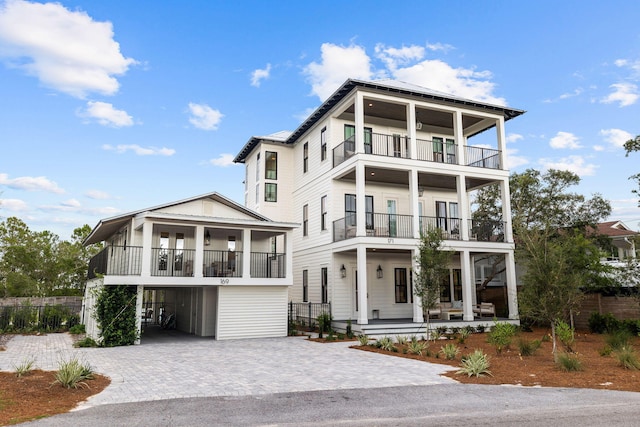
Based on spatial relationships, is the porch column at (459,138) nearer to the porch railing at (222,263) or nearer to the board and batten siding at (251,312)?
the board and batten siding at (251,312)

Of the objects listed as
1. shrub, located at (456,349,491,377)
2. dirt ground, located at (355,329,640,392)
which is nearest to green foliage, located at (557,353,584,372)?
dirt ground, located at (355,329,640,392)

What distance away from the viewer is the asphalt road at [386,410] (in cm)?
600

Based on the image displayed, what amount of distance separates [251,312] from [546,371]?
1087 centimetres

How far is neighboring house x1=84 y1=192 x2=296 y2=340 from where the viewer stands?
15.9 meters

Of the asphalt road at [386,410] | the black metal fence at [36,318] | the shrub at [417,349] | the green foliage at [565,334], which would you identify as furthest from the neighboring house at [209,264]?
the green foliage at [565,334]

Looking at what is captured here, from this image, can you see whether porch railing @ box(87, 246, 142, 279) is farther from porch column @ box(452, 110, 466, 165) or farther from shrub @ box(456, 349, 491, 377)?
porch column @ box(452, 110, 466, 165)

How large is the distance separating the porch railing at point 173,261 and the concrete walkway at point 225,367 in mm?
2764

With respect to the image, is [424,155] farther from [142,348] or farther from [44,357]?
[44,357]

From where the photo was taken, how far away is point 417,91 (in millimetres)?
19562

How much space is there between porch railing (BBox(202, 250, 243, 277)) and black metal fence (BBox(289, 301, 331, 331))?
135 inches

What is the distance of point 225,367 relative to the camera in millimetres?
10672

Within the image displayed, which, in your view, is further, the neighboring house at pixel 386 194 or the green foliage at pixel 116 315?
the neighboring house at pixel 386 194

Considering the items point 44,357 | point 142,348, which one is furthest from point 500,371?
point 44,357

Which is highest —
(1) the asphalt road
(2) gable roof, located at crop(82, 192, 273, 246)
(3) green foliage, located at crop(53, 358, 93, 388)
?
(2) gable roof, located at crop(82, 192, 273, 246)
